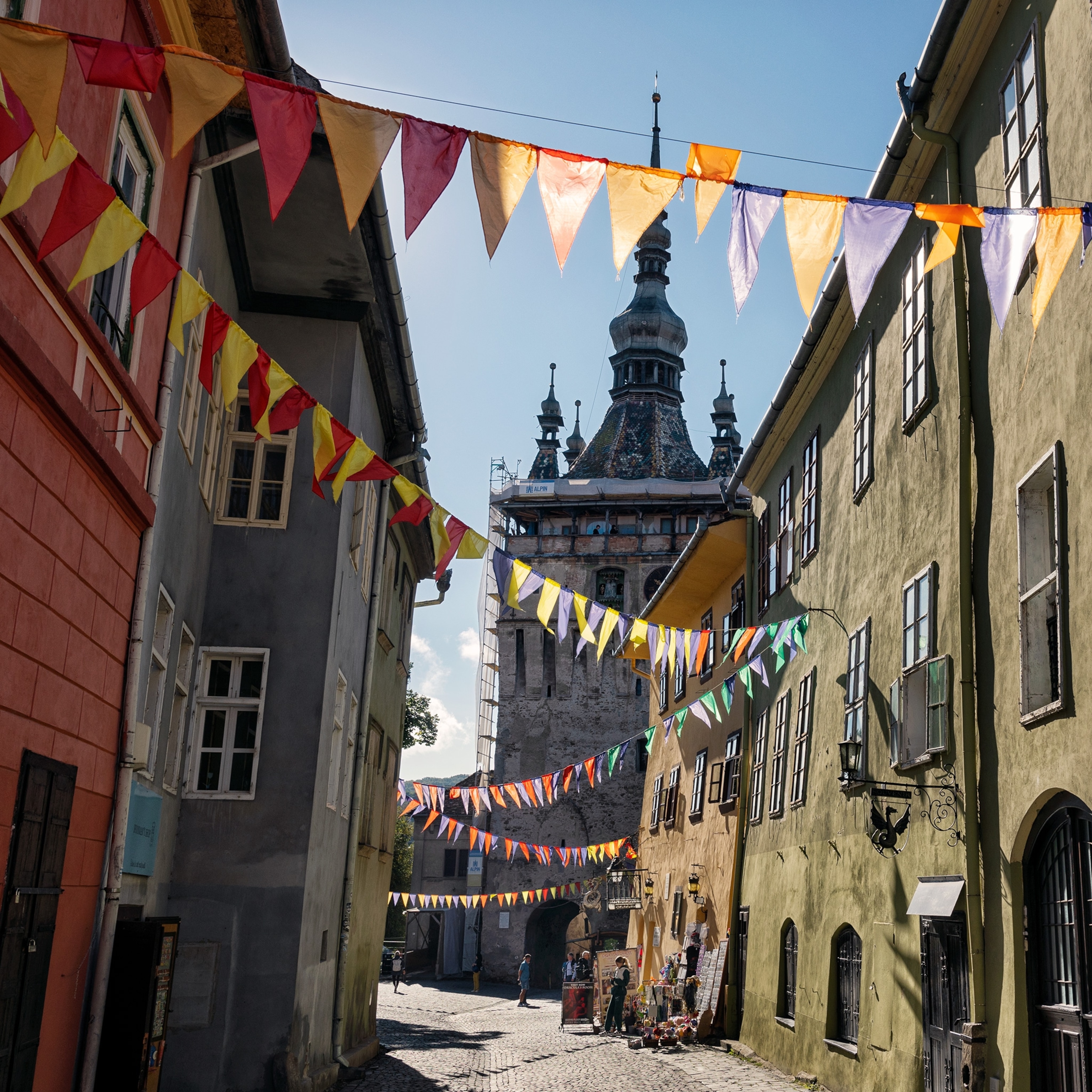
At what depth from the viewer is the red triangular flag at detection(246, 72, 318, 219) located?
5996mm

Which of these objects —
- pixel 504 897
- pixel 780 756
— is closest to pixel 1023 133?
pixel 780 756

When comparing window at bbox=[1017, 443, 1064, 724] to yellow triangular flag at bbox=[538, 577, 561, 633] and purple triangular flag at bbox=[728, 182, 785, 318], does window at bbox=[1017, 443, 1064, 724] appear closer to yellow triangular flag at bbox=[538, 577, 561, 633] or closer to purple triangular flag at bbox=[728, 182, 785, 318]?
purple triangular flag at bbox=[728, 182, 785, 318]

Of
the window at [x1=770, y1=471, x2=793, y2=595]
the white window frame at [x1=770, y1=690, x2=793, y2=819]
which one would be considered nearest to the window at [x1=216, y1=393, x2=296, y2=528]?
the window at [x1=770, y1=471, x2=793, y2=595]

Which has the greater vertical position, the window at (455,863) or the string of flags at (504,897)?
the window at (455,863)

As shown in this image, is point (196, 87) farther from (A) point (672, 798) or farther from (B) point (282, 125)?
(A) point (672, 798)

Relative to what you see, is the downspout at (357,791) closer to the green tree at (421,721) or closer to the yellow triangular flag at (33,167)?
the yellow triangular flag at (33,167)

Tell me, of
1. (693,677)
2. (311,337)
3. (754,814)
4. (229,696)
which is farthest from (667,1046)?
(311,337)

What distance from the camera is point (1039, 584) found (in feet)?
25.9

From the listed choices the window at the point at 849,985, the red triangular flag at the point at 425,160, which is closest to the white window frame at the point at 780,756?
the window at the point at 849,985

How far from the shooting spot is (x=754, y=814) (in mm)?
17766

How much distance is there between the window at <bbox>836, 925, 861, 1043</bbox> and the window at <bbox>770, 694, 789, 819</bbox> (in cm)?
320

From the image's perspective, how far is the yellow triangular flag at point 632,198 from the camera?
251 inches

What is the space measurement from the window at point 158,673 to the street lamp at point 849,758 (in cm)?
596

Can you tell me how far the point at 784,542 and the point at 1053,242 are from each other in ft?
36.0
